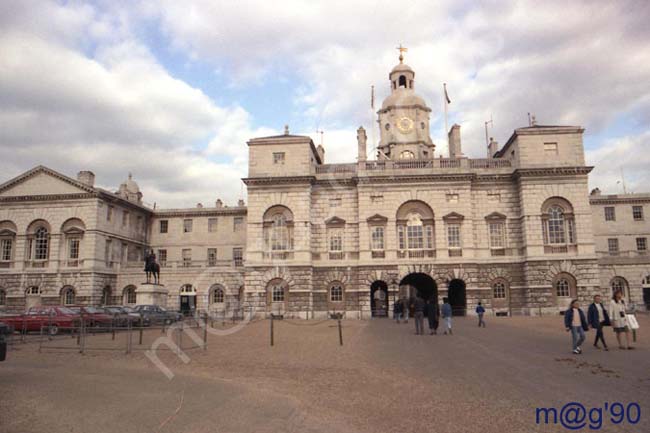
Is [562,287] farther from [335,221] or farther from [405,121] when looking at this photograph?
[405,121]

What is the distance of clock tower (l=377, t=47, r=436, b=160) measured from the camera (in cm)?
5553

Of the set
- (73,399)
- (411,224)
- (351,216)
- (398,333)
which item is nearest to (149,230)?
(351,216)

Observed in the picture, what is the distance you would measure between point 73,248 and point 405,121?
35936mm

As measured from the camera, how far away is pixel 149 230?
51.8m

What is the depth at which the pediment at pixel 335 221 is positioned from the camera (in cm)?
3828

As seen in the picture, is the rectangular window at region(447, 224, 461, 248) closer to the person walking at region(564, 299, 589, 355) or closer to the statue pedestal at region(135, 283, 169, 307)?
the statue pedestal at region(135, 283, 169, 307)

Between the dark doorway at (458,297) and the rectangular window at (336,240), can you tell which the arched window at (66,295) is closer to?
the rectangular window at (336,240)

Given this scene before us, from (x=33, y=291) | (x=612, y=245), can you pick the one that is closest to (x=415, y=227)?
(x=612, y=245)

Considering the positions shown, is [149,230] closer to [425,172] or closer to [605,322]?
[425,172]

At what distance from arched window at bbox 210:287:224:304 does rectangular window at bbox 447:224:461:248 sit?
825 inches

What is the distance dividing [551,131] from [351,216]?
16339mm

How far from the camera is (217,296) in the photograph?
149 feet

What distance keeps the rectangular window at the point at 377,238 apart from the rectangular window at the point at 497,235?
8282mm

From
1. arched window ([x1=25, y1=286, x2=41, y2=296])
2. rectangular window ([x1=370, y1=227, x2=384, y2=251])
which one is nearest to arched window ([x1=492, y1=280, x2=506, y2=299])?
rectangular window ([x1=370, y1=227, x2=384, y2=251])
